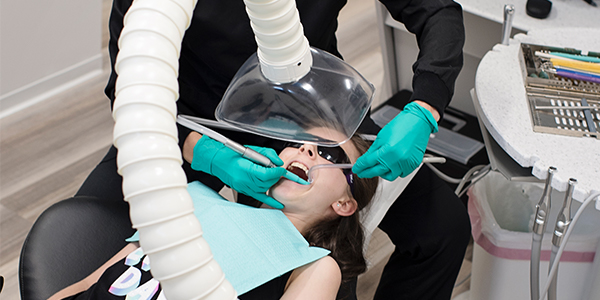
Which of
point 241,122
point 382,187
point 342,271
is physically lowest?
point 342,271

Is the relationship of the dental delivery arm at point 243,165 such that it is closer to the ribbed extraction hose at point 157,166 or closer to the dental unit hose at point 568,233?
the dental unit hose at point 568,233

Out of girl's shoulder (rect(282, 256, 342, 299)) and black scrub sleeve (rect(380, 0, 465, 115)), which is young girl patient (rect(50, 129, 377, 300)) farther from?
black scrub sleeve (rect(380, 0, 465, 115))

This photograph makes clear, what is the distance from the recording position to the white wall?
245 centimetres

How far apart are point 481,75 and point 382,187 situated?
1.19 feet

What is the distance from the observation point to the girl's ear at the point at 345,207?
51.6 inches

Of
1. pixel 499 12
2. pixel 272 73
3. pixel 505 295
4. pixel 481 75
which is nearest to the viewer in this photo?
pixel 272 73

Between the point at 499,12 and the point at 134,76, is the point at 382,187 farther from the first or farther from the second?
the point at 134,76

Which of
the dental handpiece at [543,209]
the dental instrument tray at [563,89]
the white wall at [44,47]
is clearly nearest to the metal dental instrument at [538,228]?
the dental handpiece at [543,209]

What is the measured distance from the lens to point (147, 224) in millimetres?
374

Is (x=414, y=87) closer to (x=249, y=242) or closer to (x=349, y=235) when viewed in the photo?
(x=349, y=235)

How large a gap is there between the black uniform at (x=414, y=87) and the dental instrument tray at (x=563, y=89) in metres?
0.20

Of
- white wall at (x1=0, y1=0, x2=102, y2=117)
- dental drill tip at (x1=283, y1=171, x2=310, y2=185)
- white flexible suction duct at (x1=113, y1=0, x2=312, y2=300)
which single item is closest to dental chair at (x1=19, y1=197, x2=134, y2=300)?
dental drill tip at (x1=283, y1=171, x2=310, y2=185)

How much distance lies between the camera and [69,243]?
1151mm

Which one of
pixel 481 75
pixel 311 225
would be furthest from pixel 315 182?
pixel 481 75
